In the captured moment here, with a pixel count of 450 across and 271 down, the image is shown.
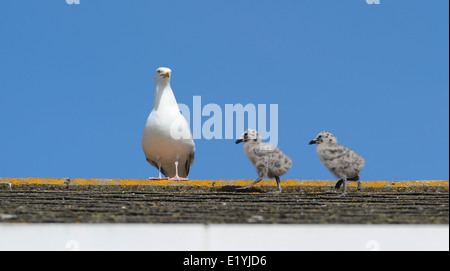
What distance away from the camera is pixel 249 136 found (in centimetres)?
772

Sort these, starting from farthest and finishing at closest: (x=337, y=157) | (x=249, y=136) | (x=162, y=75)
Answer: (x=162, y=75) < (x=249, y=136) < (x=337, y=157)

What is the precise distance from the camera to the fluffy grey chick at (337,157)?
24.4ft

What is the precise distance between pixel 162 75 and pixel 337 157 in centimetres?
457

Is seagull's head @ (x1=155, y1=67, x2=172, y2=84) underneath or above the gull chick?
above

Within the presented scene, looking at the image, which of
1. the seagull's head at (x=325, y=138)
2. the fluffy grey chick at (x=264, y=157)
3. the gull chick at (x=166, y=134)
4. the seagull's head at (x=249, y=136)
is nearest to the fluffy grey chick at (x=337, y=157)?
the seagull's head at (x=325, y=138)

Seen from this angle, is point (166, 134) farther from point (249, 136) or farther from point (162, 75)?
point (249, 136)

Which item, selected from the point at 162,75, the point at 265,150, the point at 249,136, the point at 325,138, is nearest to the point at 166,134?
the point at 162,75

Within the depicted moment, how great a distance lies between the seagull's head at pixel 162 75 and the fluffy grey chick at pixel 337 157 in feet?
13.9

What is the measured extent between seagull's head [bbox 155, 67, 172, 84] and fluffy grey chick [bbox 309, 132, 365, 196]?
424 centimetres

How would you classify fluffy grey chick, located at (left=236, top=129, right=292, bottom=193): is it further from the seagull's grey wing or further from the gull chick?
the gull chick

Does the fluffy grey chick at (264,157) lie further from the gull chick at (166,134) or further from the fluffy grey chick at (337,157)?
the gull chick at (166,134)

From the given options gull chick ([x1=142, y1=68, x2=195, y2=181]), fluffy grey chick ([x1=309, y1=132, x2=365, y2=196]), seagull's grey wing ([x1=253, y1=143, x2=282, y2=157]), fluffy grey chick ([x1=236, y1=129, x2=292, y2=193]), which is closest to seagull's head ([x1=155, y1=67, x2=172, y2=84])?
gull chick ([x1=142, y1=68, x2=195, y2=181])

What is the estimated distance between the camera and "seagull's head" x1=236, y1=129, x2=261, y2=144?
7.72m
